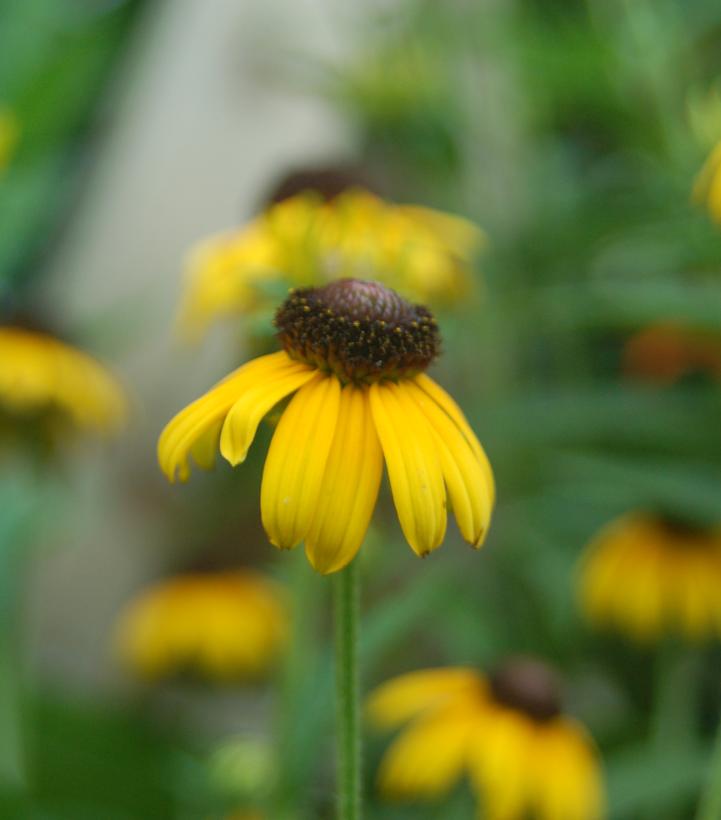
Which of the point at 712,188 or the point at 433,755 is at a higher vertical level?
the point at 712,188

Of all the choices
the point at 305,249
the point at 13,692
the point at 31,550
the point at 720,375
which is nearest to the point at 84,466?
the point at 31,550

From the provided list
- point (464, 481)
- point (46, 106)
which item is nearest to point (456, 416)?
point (464, 481)

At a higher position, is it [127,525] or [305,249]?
[305,249]

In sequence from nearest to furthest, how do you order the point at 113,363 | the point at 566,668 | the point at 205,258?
the point at 205,258 → the point at 566,668 → the point at 113,363

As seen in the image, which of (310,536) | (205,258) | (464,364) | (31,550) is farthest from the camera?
(464,364)

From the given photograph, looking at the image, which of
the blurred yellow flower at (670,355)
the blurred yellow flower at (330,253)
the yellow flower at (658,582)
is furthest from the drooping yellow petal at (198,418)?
the blurred yellow flower at (670,355)

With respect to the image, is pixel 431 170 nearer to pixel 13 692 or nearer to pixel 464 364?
pixel 464 364

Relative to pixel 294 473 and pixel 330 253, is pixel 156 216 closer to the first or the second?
pixel 330 253
